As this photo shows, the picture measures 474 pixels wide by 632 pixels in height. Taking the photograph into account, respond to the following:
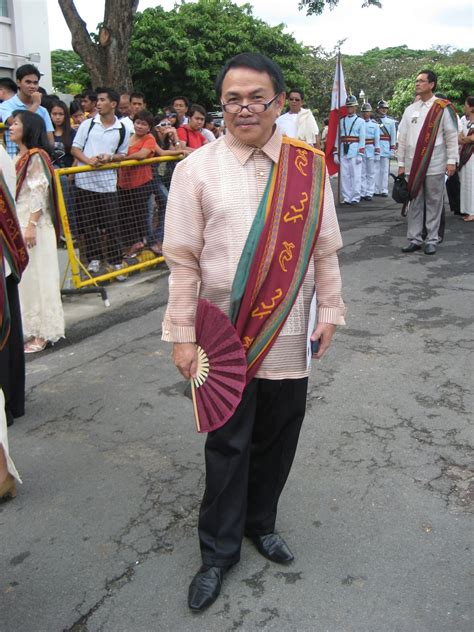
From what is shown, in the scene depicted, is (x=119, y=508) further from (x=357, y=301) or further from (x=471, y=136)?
(x=471, y=136)

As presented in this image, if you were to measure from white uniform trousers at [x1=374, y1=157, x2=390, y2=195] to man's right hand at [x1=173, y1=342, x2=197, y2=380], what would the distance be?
1265cm

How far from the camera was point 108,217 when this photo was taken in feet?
23.7

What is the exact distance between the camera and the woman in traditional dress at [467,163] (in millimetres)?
10445

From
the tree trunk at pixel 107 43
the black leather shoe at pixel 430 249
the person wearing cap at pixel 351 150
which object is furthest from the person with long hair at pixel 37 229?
A: the person wearing cap at pixel 351 150

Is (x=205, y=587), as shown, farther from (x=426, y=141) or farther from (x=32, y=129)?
(x=426, y=141)

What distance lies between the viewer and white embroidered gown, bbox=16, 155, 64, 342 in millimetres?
5184

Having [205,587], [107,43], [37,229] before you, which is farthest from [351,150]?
[205,587]

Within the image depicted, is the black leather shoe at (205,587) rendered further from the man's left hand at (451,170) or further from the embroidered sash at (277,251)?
the man's left hand at (451,170)

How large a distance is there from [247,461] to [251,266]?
730mm

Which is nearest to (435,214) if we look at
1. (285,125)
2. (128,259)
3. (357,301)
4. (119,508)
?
(357,301)

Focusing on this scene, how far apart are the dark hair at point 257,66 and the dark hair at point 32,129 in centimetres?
270

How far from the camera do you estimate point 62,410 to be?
4.25 meters

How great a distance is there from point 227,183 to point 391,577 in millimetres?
1600

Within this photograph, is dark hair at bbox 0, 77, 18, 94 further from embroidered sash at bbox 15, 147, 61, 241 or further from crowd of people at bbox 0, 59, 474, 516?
embroidered sash at bbox 15, 147, 61, 241
